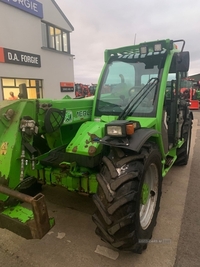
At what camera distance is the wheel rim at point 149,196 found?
2373 millimetres

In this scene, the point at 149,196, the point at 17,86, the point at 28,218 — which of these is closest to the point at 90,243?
the point at 149,196

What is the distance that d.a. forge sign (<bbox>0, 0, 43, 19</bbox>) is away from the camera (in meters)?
10.9

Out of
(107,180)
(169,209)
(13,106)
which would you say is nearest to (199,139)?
(169,209)

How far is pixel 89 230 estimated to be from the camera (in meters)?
2.61

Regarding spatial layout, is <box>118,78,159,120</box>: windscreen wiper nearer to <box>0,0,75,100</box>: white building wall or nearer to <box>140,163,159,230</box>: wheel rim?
<box>140,163,159,230</box>: wheel rim

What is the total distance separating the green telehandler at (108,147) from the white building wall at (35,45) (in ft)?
31.2

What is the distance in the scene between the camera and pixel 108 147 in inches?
98.7

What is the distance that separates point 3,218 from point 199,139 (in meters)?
7.34

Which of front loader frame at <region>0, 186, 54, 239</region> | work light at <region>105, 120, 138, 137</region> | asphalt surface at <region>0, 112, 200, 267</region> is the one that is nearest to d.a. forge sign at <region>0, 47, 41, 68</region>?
asphalt surface at <region>0, 112, 200, 267</region>

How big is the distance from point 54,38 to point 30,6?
2589mm

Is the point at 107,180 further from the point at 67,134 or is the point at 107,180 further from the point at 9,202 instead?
the point at 67,134

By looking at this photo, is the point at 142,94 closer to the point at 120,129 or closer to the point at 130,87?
the point at 130,87

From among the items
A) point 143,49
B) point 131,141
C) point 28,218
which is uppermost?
point 143,49

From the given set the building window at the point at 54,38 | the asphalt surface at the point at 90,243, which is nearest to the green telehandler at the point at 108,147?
the asphalt surface at the point at 90,243
